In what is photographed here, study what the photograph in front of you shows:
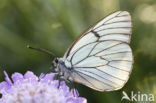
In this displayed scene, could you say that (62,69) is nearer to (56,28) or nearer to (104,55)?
(104,55)

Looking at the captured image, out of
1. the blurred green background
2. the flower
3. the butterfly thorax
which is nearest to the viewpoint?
the flower

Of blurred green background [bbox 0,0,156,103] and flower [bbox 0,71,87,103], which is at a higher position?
blurred green background [bbox 0,0,156,103]

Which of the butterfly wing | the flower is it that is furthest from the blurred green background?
the flower

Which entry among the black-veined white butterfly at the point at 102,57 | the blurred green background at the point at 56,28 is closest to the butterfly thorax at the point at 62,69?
the black-veined white butterfly at the point at 102,57

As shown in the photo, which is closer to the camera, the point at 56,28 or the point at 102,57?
the point at 102,57

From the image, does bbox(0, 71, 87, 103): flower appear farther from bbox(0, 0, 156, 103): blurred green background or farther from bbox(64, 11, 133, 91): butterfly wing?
bbox(0, 0, 156, 103): blurred green background

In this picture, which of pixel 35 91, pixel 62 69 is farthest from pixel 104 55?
pixel 35 91

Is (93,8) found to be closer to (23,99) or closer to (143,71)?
(143,71)

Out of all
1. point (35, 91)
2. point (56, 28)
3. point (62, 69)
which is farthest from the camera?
point (56, 28)

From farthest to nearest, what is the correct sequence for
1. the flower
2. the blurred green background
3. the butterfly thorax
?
the blurred green background → the butterfly thorax → the flower
